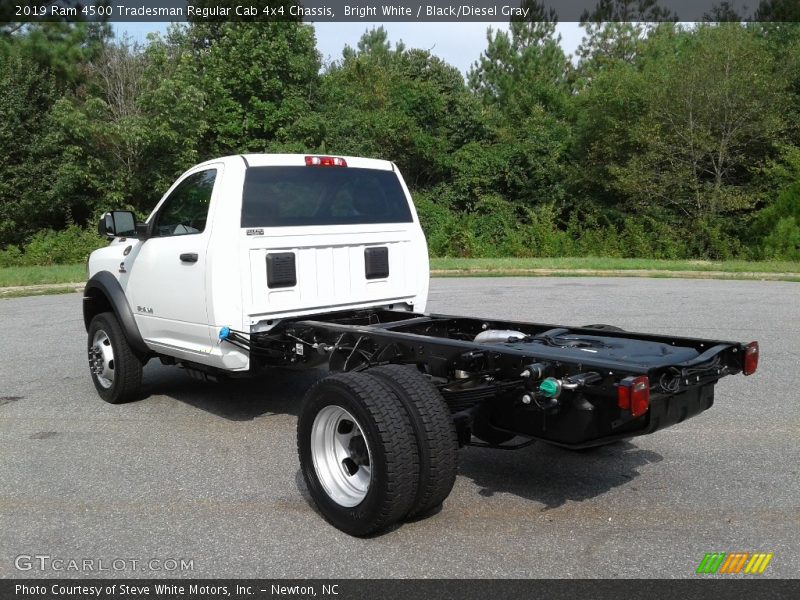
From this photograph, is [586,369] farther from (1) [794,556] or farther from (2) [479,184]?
(2) [479,184]

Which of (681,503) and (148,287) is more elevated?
(148,287)

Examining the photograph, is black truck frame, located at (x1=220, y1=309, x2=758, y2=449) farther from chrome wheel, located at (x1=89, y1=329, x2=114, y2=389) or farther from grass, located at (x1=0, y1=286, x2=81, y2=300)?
grass, located at (x1=0, y1=286, x2=81, y2=300)

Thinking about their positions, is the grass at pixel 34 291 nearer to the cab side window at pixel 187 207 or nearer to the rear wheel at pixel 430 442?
the cab side window at pixel 187 207

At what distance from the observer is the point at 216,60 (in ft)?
109

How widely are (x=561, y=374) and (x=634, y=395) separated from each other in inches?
17.8

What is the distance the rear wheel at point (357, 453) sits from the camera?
3752 millimetres

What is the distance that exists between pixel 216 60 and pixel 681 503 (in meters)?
32.8

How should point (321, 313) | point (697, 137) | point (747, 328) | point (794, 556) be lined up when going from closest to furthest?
point (794, 556)
point (321, 313)
point (747, 328)
point (697, 137)

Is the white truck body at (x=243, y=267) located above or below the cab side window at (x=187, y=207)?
below

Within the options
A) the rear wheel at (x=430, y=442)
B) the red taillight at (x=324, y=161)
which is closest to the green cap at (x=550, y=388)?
the rear wheel at (x=430, y=442)

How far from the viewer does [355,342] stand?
5012mm

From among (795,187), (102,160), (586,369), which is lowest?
(586,369)
